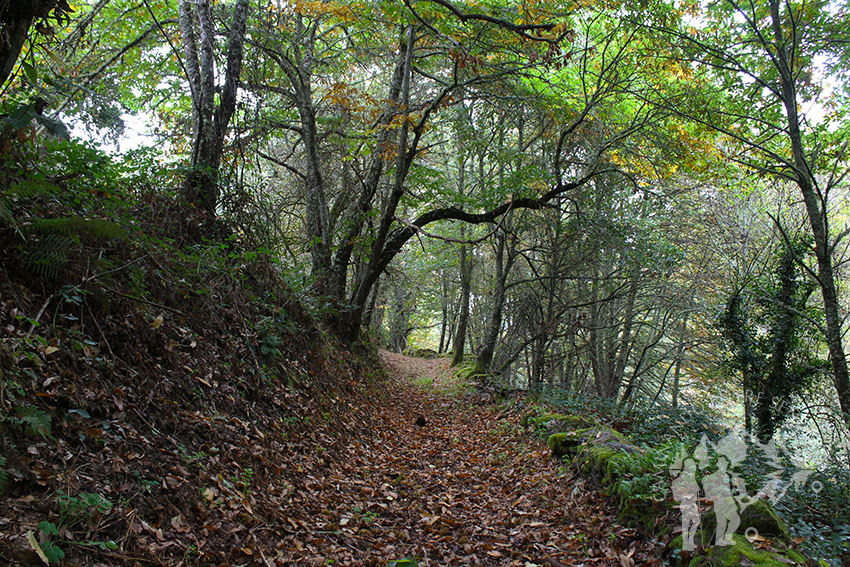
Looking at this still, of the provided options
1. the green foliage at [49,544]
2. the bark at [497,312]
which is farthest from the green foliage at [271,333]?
the bark at [497,312]

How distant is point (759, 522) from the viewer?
3.32 metres

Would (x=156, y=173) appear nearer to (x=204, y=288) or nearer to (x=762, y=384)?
(x=204, y=288)

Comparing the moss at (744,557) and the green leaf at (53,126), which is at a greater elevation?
the green leaf at (53,126)

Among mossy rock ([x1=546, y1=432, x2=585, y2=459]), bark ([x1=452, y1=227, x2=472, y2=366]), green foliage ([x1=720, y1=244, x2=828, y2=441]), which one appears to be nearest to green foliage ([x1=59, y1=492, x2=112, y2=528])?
mossy rock ([x1=546, y1=432, x2=585, y2=459])

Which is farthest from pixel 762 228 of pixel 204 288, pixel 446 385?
pixel 204 288

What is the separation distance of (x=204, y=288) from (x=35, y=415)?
9.35 feet

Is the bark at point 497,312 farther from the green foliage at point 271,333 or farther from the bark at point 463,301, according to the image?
the green foliage at point 271,333

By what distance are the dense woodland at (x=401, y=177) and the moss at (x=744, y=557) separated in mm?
895

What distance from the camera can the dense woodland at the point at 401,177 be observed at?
12.9 ft

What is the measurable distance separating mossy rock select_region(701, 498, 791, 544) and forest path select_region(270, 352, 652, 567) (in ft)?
1.88

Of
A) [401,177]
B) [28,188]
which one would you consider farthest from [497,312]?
[28,188]

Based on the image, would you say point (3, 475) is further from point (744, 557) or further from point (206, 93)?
point (206, 93)

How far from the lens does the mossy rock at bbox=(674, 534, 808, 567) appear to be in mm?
2902

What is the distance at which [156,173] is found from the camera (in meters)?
6.14
